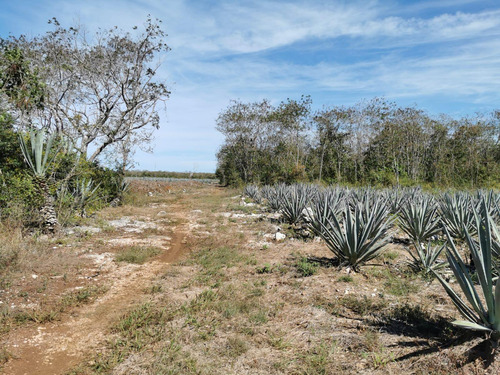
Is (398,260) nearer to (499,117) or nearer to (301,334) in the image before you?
(301,334)

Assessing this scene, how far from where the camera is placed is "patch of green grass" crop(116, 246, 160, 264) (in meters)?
5.83

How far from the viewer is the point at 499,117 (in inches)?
853

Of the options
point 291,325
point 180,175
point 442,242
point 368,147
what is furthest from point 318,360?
point 180,175

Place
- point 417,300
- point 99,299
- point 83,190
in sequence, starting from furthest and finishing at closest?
1. point 83,190
2. point 99,299
3. point 417,300

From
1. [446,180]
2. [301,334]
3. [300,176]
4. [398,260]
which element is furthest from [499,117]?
[301,334]

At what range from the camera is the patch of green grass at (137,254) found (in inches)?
229

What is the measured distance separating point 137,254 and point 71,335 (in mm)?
2798

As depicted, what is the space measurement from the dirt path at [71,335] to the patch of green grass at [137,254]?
97 centimetres

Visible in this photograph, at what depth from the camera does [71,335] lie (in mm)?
3260

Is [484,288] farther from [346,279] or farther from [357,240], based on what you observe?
[357,240]

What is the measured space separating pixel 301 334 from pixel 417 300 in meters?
1.60

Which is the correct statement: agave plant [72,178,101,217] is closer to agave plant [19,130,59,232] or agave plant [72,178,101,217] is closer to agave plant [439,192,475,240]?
agave plant [19,130,59,232]

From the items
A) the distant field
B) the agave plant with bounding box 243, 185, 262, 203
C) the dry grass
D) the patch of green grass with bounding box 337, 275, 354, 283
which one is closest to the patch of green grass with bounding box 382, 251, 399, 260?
the dry grass

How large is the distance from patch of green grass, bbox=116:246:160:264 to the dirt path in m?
0.97
